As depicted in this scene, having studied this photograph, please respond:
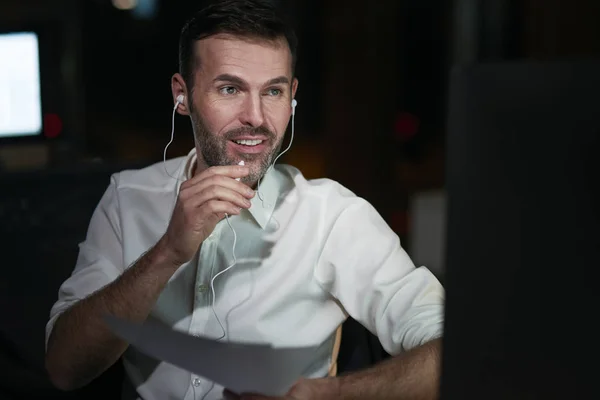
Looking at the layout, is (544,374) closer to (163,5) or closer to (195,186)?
(195,186)

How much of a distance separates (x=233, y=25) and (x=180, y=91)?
13 cm

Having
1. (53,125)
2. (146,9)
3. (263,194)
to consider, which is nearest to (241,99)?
(263,194)

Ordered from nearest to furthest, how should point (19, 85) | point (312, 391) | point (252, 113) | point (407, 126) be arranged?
point (312, 391) < point (252, 113) < point (19, 85) < point (407, 126)

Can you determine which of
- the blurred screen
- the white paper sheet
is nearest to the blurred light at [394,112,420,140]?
the blurred screen

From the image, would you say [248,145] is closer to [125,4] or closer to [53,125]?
[53,125]

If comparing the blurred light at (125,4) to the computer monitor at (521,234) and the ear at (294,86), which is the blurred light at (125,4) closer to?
the ear at (294,86)

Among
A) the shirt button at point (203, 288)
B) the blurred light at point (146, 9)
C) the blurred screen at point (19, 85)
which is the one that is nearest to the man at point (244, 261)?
the shirt button at point (203, 288)

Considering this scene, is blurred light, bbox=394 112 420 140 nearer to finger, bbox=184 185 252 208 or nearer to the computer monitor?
finger, bbox=184 185 252 208

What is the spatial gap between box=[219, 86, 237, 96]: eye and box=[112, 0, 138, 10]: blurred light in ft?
10.4

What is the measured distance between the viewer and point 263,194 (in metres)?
1.21

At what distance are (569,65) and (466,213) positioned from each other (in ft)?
0.46

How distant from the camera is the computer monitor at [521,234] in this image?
25.0 inches

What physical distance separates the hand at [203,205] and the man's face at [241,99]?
10 cm

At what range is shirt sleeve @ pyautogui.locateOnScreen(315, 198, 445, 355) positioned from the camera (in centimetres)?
116
